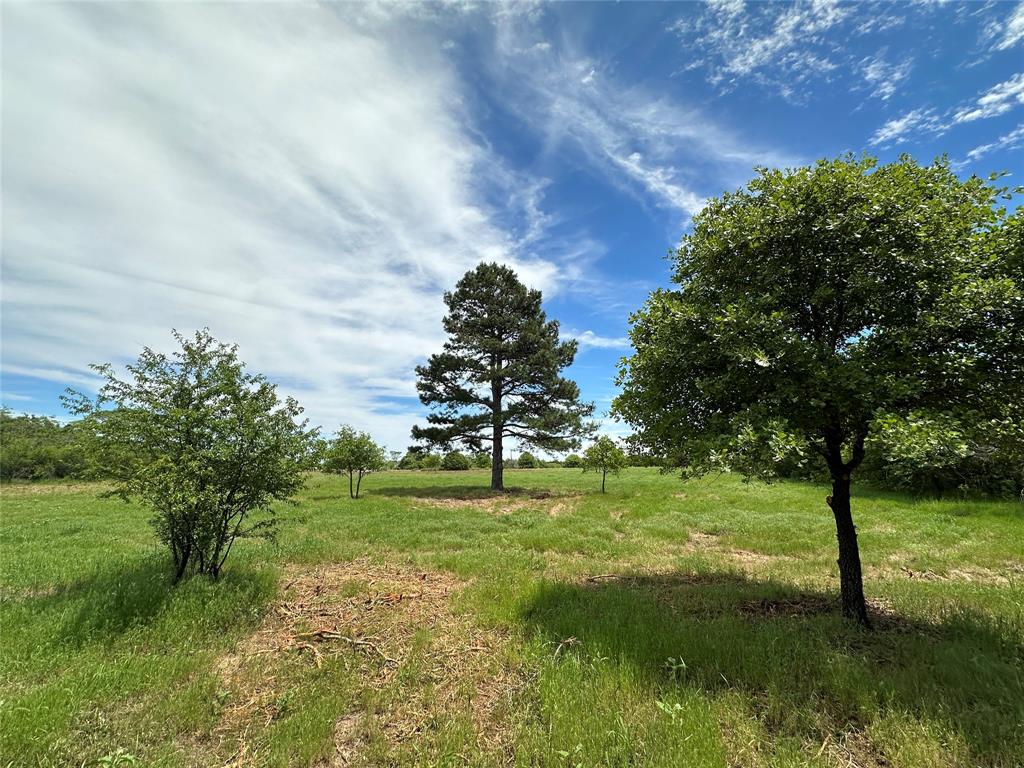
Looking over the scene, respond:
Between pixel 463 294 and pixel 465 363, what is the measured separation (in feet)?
17.0

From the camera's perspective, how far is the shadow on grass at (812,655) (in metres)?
4.23

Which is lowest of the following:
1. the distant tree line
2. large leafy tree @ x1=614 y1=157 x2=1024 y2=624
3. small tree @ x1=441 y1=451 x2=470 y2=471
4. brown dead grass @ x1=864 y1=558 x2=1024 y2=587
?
brown dead grass @ x1=864 y1=558 x2=1024 y2=587

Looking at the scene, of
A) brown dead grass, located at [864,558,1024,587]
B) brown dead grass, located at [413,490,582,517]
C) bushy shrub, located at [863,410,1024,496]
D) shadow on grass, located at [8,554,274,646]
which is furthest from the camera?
brown dead grass, located at [413,490,582,517]

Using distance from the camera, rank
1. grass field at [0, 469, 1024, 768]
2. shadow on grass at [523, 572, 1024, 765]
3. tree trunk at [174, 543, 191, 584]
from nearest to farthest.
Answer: grass field at [0, 469, 1024, 768] → shadow on grass at [523, 572, 1024, 765] → tree trunk at [174, 543, 191, 584]

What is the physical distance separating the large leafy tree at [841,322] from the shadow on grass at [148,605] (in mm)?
8080

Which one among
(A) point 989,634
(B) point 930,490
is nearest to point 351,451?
(A) point 989,634

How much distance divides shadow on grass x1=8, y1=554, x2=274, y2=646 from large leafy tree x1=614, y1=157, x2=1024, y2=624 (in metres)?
8.08

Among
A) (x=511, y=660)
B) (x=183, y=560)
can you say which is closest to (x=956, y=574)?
(x=511, y=660)

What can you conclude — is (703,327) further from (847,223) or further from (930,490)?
(930,490)

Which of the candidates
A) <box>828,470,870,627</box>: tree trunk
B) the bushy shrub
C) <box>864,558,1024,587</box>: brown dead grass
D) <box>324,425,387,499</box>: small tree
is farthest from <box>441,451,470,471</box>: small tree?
the bushy shrub

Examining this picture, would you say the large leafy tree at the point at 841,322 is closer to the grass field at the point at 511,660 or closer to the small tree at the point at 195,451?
the grass field at the point at 511,660

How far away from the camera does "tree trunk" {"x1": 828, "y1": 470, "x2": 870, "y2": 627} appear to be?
21.4 ft

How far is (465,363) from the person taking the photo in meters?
28.0

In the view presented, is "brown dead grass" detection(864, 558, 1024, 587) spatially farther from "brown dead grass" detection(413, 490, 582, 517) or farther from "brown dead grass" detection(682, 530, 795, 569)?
"brown dead grass" detection(413, 490, 582, 517)
